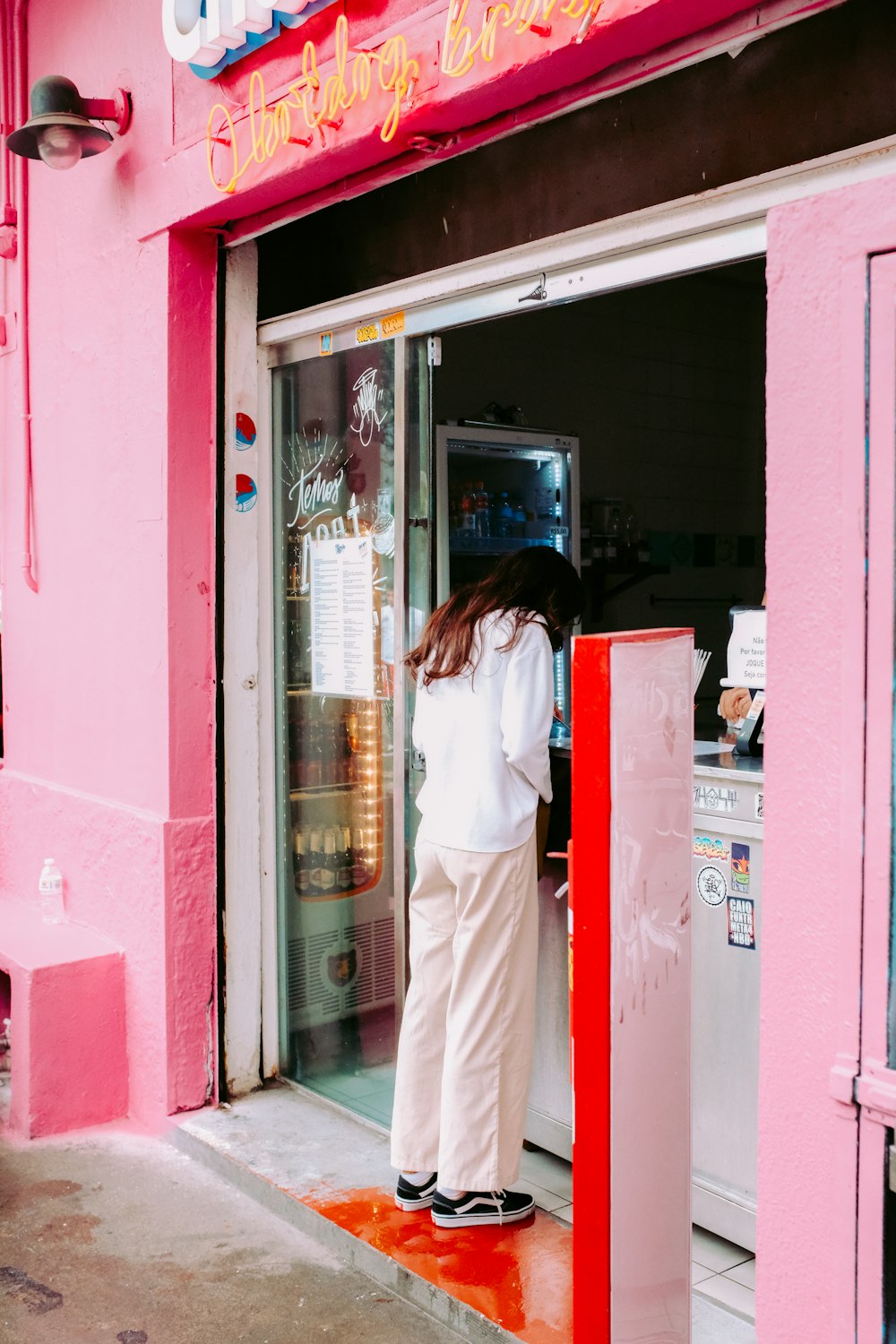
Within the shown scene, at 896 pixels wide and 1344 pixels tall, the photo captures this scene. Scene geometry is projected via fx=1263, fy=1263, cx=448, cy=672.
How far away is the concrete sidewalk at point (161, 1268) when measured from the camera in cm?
312

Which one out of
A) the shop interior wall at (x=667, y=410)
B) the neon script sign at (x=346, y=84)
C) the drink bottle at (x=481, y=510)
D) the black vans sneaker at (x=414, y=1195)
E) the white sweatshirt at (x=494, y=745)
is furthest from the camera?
the shop interior wall at (x=667, y=410)

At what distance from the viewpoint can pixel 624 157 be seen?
301cm

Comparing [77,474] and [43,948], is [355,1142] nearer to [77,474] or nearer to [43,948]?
[43,948]

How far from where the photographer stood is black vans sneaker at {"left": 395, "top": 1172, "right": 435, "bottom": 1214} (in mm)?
3525

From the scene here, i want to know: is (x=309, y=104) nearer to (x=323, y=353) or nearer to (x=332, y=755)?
(x=323, y=353)

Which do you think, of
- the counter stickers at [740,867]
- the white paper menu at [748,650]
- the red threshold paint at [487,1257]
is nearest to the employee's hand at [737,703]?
the white paper menu at [748,650]

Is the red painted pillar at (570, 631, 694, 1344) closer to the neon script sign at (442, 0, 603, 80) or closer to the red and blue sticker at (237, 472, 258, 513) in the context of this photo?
the neon script sign at (442, 0, 603, 80)

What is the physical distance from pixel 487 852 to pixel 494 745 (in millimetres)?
283

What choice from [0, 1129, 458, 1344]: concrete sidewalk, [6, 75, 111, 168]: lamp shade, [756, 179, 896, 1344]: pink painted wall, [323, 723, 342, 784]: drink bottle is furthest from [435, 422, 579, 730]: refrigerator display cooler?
[756, 179, 896, 1344]: pink painted wall

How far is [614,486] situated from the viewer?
6801 millimetres

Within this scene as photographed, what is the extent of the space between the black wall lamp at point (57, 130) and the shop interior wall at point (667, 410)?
2187mm

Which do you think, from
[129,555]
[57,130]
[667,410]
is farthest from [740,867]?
[667,410]

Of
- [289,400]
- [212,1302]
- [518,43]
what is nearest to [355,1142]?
[212,1302]

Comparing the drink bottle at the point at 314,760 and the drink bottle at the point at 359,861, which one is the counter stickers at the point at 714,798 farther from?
the drink bottle at the point at 314,760
